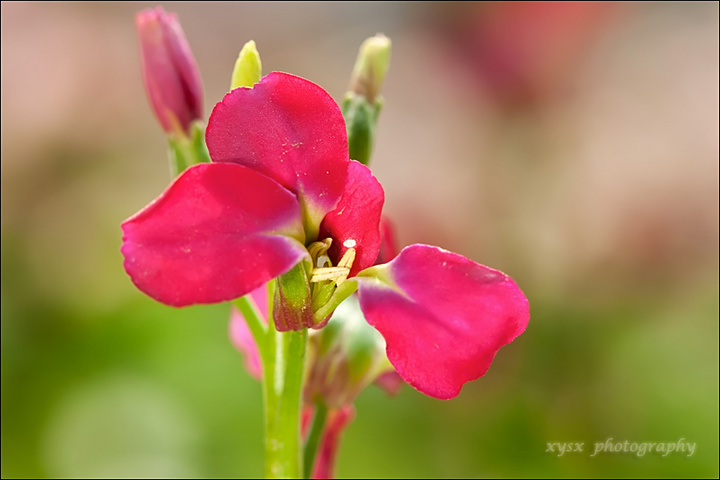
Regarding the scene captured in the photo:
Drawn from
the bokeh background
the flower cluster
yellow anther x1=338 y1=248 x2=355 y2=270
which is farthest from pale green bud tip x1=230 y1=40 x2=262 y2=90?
the bokeh background

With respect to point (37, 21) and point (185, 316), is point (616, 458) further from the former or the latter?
point (37, 21)

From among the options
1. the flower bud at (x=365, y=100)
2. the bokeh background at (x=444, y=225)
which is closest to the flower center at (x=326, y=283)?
the flower bud at (x=365, y=100)

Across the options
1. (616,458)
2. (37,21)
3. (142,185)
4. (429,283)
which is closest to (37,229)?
(142,185)

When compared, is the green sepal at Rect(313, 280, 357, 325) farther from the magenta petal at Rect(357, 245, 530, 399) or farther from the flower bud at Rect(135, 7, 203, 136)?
the flower bud at Rect(135, 7, 203, 136)

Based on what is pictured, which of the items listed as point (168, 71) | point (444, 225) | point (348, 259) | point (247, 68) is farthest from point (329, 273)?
point (444, 225)

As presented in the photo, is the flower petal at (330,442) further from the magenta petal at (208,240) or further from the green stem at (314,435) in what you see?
the magenta petal at (208,240)

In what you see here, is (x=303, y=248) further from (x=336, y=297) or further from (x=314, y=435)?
(x=314, y=435)
